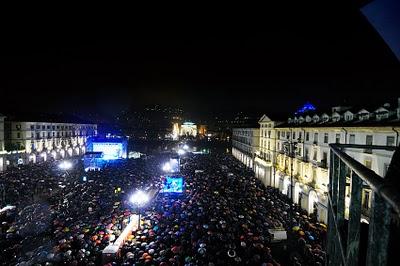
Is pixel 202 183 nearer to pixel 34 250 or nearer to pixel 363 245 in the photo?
pixel 34 250

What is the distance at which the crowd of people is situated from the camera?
52.7ft

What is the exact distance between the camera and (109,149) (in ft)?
185

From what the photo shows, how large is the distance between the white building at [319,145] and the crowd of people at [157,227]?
315cm

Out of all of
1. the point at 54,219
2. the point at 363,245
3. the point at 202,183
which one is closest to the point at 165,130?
the point at 202,183

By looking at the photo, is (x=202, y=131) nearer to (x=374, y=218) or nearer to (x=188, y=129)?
(x=188, y=129)

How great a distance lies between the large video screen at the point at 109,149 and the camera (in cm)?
5544

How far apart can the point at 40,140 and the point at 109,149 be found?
55.5 feet

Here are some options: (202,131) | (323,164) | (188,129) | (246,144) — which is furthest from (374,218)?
(188,129)

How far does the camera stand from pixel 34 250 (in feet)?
53.5

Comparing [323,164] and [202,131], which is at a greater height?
[202,131]

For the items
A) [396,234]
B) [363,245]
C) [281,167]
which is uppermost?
[396,234]

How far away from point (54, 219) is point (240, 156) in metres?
50.8

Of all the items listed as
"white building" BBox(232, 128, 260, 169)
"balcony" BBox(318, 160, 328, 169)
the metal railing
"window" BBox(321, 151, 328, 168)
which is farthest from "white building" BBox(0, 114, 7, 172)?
the metal railing

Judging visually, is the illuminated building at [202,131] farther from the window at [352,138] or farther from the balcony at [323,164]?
the window at [352,138]
